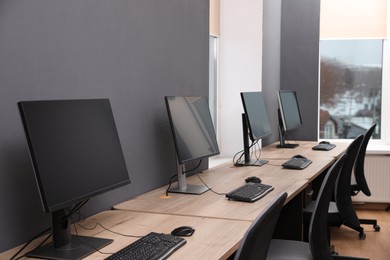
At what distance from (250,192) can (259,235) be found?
A: 1457 millimetres

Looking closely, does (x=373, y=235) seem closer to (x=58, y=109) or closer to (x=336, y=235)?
(x=336, y=235)

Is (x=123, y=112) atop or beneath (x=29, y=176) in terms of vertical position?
atop

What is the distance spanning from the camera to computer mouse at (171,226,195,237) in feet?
6.21

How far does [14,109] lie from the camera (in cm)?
177

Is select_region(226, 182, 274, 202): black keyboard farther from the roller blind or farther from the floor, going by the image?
the roller blind

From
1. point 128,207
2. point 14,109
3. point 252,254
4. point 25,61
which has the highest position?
point 25,61

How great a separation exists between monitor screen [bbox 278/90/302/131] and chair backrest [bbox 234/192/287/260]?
3.49 m

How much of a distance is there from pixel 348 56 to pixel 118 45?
4.22 metres

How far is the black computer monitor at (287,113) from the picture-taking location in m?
4.76

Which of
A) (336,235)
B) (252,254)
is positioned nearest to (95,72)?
(252,254)

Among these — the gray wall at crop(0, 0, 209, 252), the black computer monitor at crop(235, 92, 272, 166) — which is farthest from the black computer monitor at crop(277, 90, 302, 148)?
the gray wall at crop(0, 0, 209, 252)

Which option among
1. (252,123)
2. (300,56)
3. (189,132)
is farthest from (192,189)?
(300,56)

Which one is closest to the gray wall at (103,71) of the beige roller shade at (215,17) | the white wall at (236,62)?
the beige roller shade at (215,17)

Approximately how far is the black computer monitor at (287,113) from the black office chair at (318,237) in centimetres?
226
